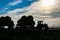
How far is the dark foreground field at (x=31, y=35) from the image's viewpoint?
47.3 meters

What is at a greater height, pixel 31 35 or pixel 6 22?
pixel 6 22

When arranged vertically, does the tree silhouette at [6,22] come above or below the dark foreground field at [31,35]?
above

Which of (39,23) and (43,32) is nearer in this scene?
(43,32)

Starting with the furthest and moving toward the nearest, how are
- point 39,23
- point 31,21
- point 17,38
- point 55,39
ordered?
1. point 31,21
2. point 39,23
3. point 17,38
4. point 55,39

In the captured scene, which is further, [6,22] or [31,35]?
[6,22]

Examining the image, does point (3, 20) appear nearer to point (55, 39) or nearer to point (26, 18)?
point (26, 18)

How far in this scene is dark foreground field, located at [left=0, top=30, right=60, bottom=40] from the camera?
155 feet

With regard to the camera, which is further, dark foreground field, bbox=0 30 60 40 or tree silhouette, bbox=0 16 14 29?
tree silhouette, bbox=0 16 14 29

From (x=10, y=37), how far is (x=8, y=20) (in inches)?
3300

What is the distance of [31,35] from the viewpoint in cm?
5016

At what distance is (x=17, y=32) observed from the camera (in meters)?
52.2

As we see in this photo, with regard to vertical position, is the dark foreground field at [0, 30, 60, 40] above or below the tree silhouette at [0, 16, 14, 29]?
below

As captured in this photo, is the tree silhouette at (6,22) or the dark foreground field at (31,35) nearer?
the dark foreground field at (31,35)

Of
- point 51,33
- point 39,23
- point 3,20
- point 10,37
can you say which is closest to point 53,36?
point 51,33
